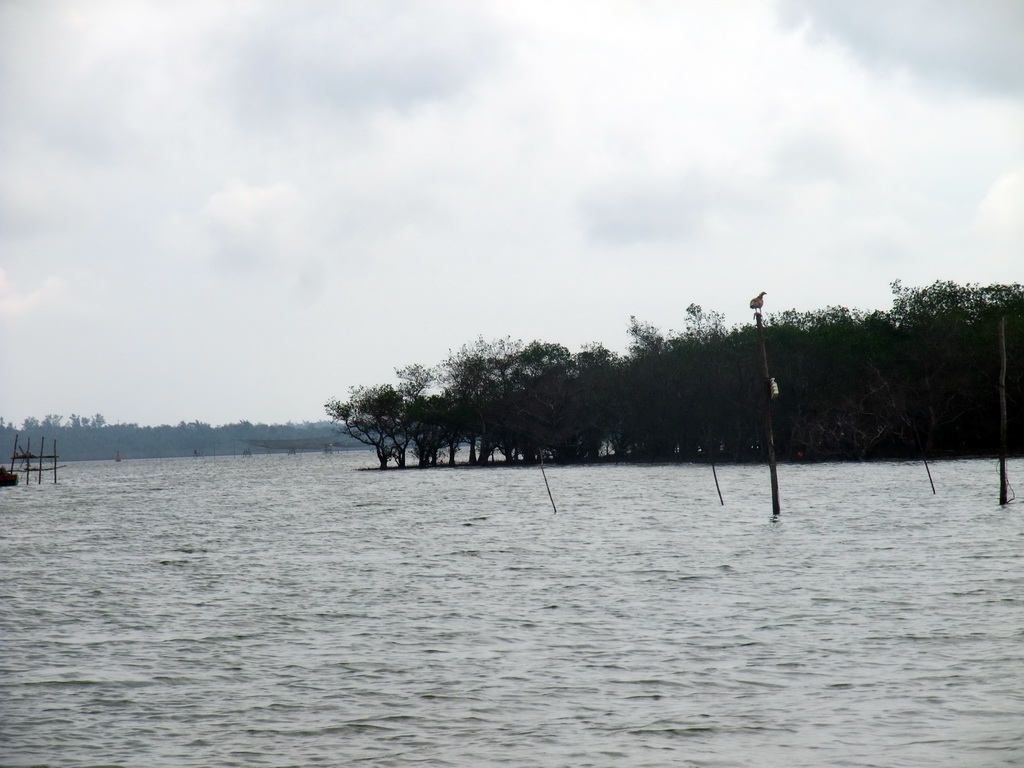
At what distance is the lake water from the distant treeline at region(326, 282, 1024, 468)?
177 ft

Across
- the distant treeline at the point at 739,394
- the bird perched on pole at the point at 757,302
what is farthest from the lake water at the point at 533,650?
the distant treeline at the point at 739,394

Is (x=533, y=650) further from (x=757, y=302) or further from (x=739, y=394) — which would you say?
(x=739, y=394)

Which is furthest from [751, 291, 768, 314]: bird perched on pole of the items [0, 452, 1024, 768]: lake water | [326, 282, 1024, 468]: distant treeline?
[326, 282, 1024, 468]: distant treeline

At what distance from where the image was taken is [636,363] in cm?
12306

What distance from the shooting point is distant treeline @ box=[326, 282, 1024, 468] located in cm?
9838

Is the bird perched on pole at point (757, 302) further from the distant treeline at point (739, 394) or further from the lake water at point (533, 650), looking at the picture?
the distant treeline at point (739, 394)

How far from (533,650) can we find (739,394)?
9600 centimetres

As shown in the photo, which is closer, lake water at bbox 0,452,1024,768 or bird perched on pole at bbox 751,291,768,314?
lake water at bbox 0,452,1024,768

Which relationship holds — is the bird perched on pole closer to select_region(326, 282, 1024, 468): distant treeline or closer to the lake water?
the lake water

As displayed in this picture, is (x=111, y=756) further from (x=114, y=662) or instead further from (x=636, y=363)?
(x=636, y=363)

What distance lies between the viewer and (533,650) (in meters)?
16.9

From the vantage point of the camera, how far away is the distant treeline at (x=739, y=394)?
98.4m

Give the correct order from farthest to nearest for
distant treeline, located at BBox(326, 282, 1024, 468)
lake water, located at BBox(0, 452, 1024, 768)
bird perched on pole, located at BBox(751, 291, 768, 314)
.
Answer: distant treeline, located at BBox(326, 282, 1024, 468) → bird perched on pole, located at BBox(751, 291, 768, 314) → lake water, located at BBox(0, 452, 1024, 768)

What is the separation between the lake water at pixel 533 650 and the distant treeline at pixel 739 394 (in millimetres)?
53998
